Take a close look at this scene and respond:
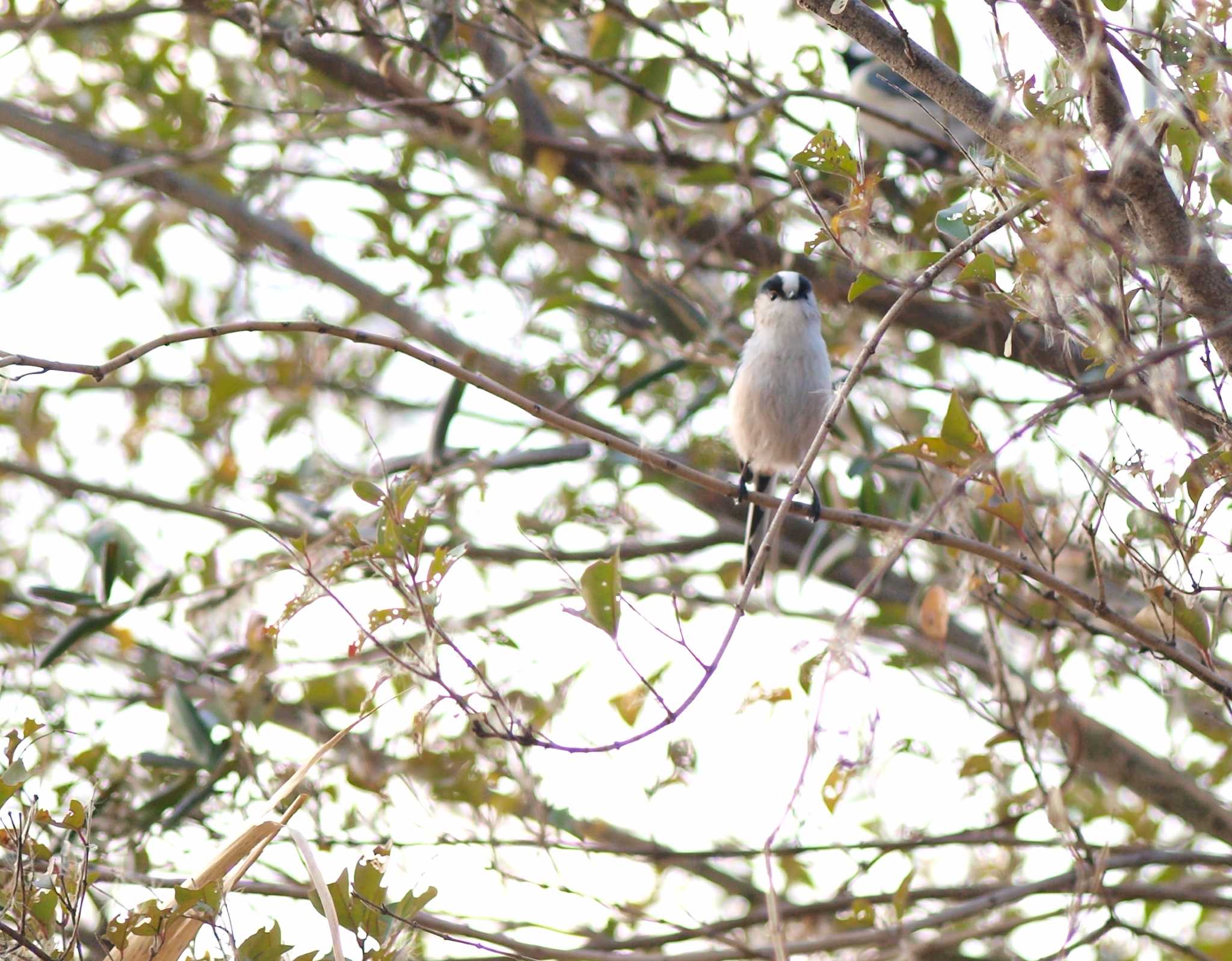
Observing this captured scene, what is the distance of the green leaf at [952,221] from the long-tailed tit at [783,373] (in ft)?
5.76

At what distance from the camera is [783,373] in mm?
4066

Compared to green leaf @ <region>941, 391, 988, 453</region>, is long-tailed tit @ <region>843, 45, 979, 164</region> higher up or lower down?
higher up

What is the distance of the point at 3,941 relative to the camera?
2127 mm

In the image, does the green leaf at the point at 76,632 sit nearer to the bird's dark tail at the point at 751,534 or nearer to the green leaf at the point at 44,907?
the green leaf at the point at 44,907

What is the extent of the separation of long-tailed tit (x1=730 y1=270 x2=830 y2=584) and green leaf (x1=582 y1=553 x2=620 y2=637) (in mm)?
1908

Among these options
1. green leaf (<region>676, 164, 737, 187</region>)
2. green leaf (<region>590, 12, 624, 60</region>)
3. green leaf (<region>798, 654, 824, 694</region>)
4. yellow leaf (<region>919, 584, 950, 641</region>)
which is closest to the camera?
green leaf (<region>798, 654, 824, 694</region>)

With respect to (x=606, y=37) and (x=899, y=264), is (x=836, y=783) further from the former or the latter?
(x=606, y=37)

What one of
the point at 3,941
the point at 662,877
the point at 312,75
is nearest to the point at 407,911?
the point at 3,941

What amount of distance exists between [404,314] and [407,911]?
287 centimetres

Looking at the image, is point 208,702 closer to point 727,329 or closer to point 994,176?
point 727,329

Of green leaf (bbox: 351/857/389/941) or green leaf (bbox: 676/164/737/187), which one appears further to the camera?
green leaf (bbox: 676/164/737/187)

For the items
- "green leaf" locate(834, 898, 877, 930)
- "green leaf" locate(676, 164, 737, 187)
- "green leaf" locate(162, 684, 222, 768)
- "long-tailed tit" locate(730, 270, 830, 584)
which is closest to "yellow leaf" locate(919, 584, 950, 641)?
"green leaf" locate(834, 898, 877, 930)

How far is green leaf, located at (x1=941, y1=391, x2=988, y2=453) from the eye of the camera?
2.20 m

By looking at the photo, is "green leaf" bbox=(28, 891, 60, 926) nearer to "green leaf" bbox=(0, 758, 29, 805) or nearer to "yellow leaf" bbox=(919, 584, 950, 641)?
"green leaf" bbox=(0, 758, 29, 805)
